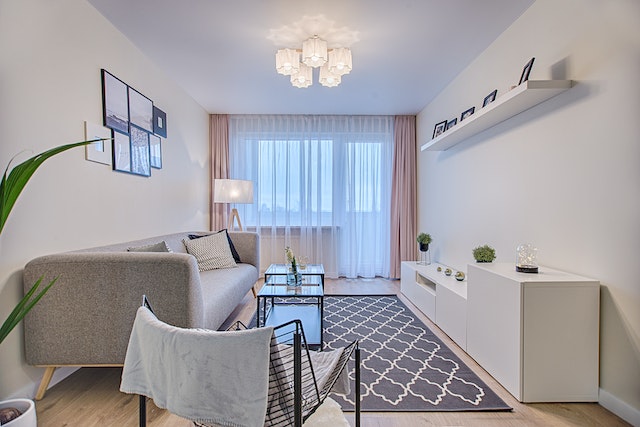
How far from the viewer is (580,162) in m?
1.94

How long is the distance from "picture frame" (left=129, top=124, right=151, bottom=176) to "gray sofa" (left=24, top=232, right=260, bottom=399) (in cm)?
127

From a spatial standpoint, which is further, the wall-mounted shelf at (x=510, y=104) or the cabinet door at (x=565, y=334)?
the wall-mounted shelf at (x=510, y=104)

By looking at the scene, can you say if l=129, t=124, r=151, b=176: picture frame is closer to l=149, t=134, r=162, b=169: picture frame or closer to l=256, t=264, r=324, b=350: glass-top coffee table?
l=149, t=134, r=162, b=169: picture frame

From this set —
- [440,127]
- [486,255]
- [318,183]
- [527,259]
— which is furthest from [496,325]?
[318,183]

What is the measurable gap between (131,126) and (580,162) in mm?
3277

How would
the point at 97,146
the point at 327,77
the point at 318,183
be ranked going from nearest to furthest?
1. the point at 97,146
2. the point at 327,77
3. the point at 318,183

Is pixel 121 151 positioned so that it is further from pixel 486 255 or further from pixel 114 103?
pixel 486 255

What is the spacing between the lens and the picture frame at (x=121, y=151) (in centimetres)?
259

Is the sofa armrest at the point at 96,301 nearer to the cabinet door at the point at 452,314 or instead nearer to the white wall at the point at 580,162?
the cabinet door at the point at 452,314

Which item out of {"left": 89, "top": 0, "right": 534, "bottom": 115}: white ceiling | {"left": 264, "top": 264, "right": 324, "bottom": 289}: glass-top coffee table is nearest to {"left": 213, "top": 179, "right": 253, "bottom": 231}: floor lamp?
{"left": 89, "top": 0, "right": 534, "bottom": 115}: white ceiling

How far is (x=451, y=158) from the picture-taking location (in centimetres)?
381

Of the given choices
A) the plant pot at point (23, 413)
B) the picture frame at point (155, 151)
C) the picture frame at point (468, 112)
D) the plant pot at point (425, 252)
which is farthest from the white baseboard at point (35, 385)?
the picture frame at point (468, 112)

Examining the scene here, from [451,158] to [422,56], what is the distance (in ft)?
3.98

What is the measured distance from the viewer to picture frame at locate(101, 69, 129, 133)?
2.46 meters
